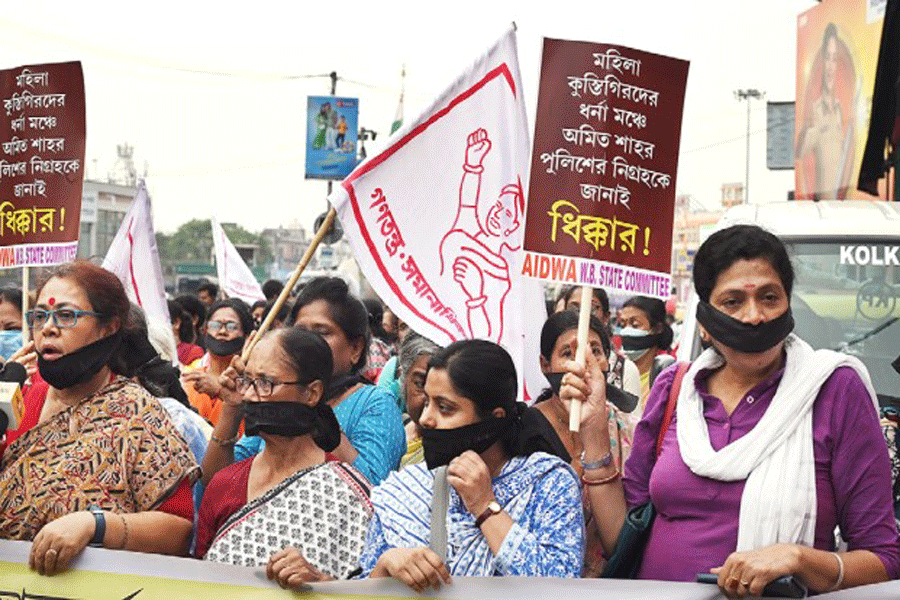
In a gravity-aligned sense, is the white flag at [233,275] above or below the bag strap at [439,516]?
above

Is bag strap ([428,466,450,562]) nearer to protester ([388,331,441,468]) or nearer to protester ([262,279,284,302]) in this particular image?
Result: protester ([388,331,441,468])

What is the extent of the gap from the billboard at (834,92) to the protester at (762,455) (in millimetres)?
11494

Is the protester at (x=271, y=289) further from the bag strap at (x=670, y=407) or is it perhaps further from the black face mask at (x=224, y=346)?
the bag strap at (x=670, y=407)

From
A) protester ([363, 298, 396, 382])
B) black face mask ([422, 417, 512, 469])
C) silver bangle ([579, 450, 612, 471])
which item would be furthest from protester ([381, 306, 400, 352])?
black face mask ([422, 417, 512, 469])

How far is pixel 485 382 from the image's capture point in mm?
3859

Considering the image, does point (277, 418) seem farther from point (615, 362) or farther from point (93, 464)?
point (615, 362)

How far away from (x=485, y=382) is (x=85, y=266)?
4.75 feet

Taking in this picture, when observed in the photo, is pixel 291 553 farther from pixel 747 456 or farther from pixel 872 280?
pixel 872 280

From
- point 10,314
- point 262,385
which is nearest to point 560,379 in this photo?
point 262,385

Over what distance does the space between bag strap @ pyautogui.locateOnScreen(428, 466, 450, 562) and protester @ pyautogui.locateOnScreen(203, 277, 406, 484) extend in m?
1.08

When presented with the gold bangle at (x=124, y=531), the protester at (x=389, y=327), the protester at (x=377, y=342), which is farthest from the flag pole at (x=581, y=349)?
the protester at (x=389, y=327)

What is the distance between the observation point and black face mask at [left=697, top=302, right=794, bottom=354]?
3.66 meters

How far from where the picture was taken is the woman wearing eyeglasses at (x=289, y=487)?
4086 mm

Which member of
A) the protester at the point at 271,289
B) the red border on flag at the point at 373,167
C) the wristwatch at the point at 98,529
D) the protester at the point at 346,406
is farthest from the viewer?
the protester at the point at 271,289
